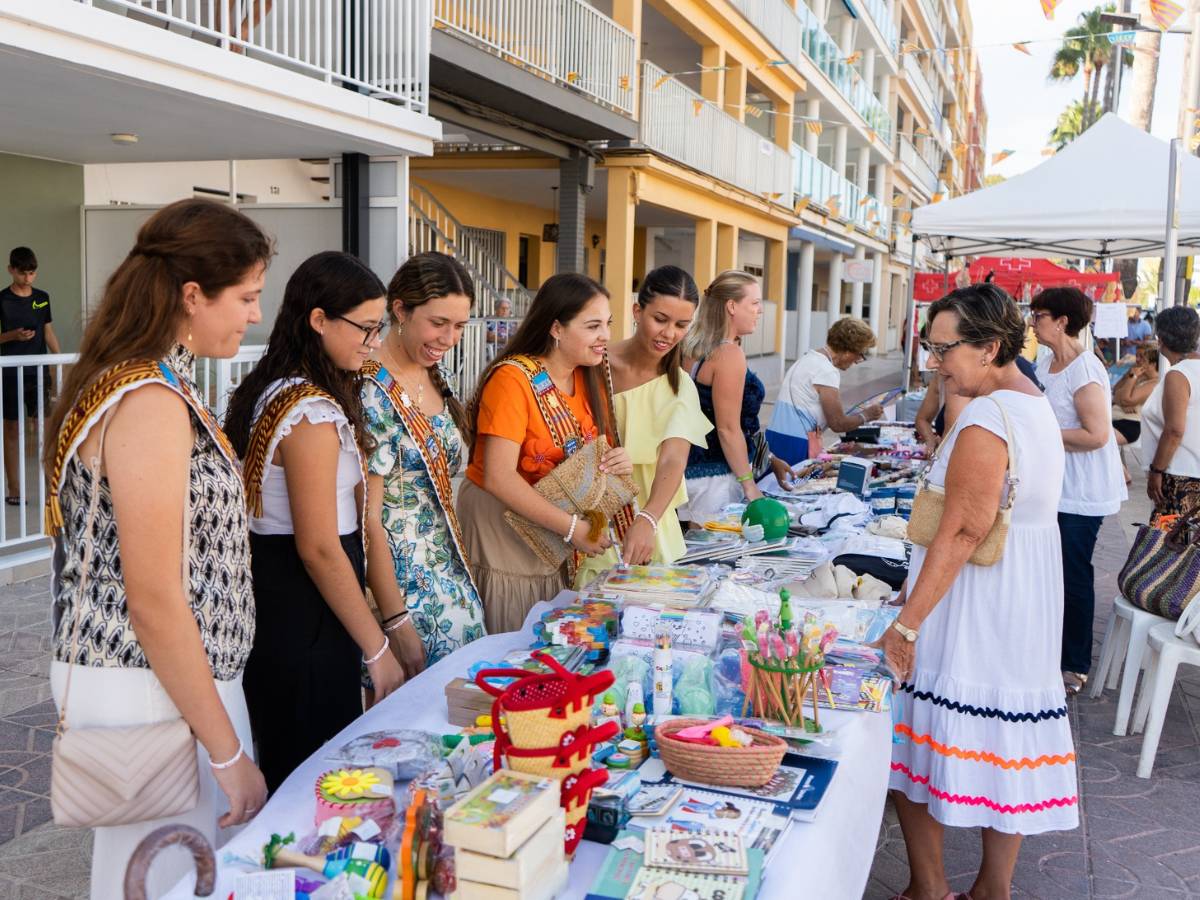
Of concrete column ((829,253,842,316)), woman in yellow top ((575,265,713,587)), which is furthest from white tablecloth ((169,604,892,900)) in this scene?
concrete column ((829,253,842,316))

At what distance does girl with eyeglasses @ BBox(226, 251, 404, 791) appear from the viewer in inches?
89.7

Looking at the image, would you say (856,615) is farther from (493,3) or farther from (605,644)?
(493,3)

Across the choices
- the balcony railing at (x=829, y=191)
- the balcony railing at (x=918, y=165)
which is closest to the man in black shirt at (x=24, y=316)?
the balcony railing at (x=829, y=191)

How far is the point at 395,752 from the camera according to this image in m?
1.95

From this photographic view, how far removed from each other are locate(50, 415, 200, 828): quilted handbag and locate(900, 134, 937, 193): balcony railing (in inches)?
1467

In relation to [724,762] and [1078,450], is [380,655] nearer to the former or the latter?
[724,762]

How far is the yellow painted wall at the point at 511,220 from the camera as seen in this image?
17438 millimetres

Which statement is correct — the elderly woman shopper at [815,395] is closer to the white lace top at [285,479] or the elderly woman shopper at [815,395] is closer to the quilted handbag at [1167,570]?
the quilted handbag at [1167,570]

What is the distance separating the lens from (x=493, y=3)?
10625 mm

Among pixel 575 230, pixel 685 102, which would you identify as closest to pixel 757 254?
pixel 685 102

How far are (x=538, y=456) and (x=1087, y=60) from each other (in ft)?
164

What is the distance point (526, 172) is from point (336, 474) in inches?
542

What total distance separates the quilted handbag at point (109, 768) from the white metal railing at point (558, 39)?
8.64 m

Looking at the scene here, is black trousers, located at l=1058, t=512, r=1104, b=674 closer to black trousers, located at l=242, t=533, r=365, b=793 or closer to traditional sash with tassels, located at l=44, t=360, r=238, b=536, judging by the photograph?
black trousers, located at l=242, t=533, r=365, b=793
